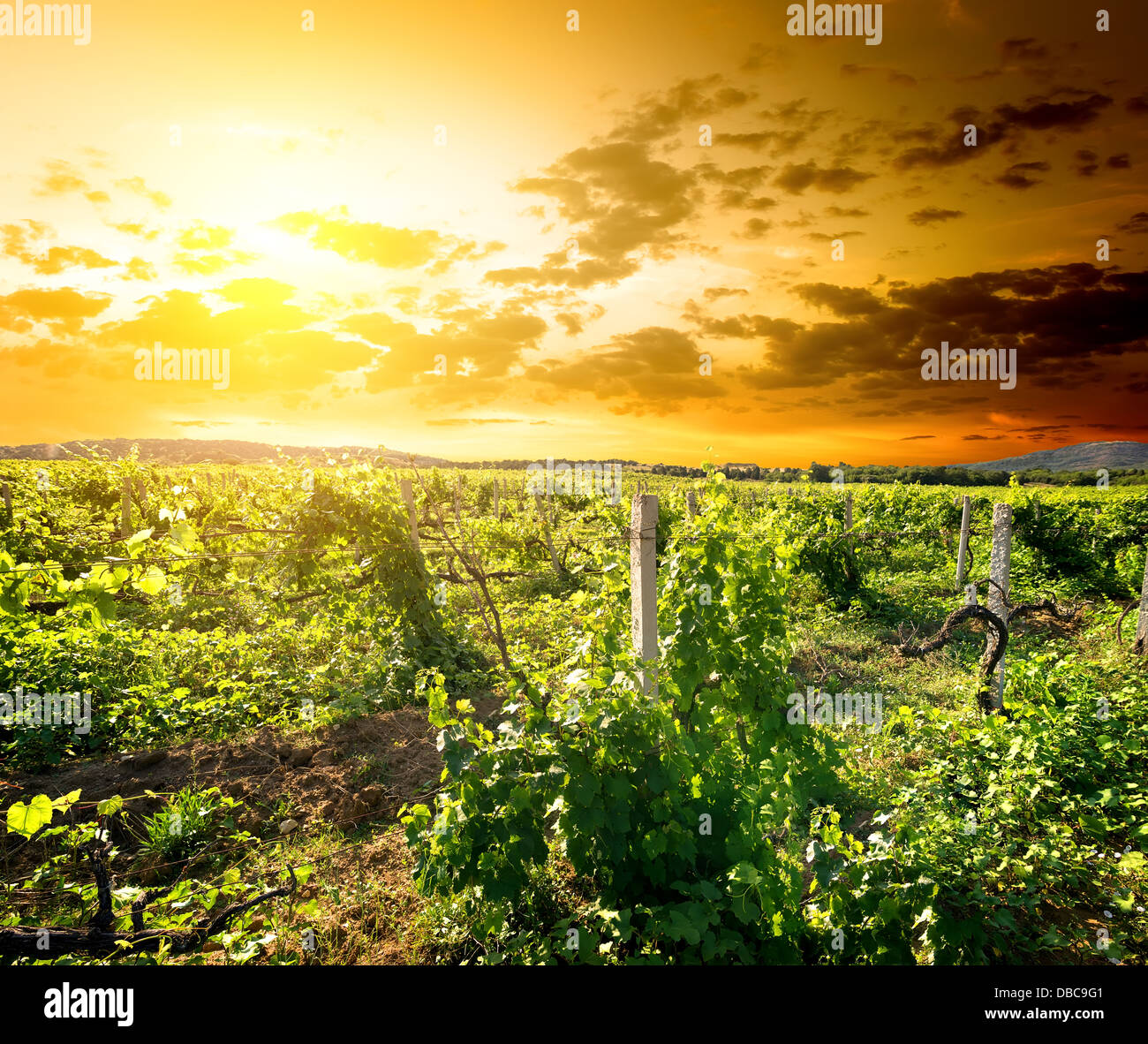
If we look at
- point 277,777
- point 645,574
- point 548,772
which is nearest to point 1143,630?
point 645,574

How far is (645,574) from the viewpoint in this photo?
3809 millimetres

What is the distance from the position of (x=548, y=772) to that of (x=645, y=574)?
5.21 feet

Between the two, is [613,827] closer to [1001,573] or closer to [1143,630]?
[1001,573]

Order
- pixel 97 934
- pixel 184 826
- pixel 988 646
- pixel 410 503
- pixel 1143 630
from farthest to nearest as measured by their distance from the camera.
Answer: pixel 410 503
pixel 1143 630
pixel 988 646
pixel 184 826
pixel 97 934

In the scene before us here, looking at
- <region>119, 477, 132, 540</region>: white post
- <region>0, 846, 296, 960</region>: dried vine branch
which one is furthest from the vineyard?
<region>119, 477, 132, 540</region>: white post

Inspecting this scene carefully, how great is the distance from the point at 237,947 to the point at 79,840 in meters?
0.92

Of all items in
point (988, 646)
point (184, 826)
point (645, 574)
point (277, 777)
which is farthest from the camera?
point (988, 646)

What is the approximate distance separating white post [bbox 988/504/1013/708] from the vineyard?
0.15 ft

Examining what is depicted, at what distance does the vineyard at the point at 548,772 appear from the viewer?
2.54 m

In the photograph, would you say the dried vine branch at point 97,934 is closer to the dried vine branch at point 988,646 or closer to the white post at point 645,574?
the white post at point 645,574

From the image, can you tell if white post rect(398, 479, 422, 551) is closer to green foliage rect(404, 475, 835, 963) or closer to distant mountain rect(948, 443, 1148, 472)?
green foliage rect(404, 475, 835, 963)

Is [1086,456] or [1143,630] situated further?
[1086,456]

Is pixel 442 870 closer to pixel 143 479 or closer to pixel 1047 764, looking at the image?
pixel 1047 764
